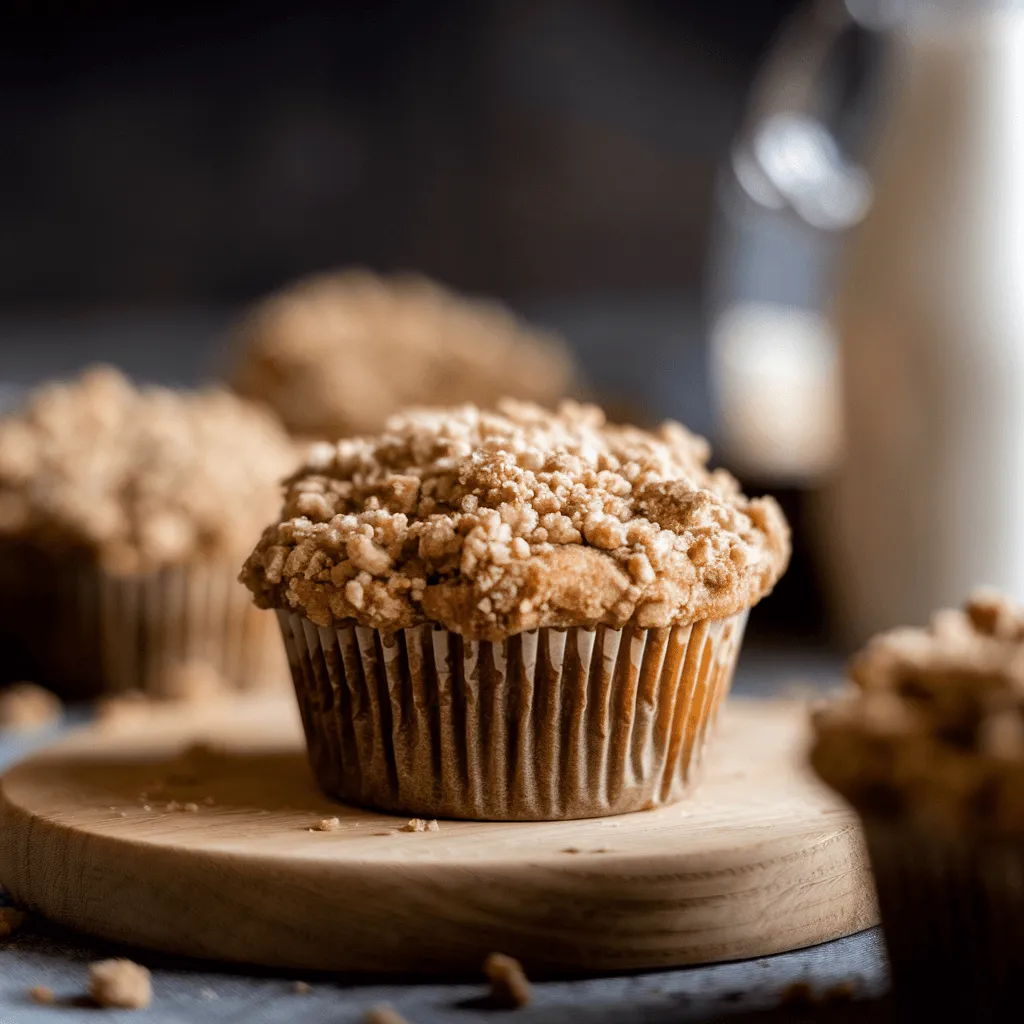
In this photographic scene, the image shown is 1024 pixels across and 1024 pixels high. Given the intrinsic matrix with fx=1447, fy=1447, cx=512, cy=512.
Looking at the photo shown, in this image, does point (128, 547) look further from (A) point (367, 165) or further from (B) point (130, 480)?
(A) point (367, 165)

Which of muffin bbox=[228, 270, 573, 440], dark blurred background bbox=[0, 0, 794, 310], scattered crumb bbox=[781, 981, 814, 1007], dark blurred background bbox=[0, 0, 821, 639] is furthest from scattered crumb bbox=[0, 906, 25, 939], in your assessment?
dark blurred background bbox=[0, 0, 794, 310]

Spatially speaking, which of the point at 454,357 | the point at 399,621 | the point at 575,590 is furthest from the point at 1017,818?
the point at 454,357

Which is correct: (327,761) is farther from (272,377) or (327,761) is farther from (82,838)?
(272,377)

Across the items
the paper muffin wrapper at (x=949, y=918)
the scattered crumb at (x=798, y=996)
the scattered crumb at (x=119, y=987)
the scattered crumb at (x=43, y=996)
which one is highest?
the paper muffin wrapper at (x=949, y=918)

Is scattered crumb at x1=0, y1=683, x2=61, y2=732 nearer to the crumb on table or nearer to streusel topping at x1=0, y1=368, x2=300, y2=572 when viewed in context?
streusel topping at x1=0, y1=368, x2=300, y2=572

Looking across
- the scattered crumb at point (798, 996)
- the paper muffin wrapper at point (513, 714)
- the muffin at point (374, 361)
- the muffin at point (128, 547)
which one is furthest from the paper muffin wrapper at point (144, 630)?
the scattered crumb at point (798, 996)

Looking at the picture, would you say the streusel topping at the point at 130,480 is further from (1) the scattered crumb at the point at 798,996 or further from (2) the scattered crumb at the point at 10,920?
(1) the scattered crumb at the point at 798,996
